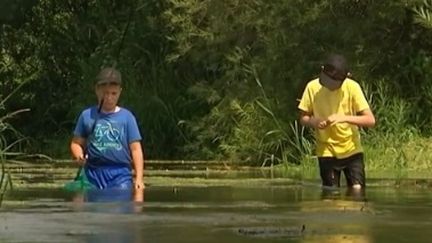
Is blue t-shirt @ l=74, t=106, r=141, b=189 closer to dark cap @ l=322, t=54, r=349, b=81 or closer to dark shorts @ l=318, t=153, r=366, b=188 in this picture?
dark cap @ l=322, t=54, r=349, b=81

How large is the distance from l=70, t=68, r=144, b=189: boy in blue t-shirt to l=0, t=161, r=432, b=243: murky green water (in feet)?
1.08

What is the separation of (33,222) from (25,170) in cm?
1089

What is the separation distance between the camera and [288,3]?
2464 centimetres

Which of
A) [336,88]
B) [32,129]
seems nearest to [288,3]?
[336,88]

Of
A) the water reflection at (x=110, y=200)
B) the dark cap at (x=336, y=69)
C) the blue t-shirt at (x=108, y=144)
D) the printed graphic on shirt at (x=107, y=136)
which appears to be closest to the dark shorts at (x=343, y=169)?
the dark cap at (x=336, y=69)

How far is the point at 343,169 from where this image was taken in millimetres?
15477

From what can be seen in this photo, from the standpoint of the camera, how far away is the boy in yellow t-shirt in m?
15.1

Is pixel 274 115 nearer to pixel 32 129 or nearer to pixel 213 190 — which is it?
pixel 213 190

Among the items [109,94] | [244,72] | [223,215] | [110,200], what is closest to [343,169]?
[109,94]

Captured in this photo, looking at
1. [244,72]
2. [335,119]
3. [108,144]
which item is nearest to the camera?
[108,144]

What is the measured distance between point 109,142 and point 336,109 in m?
2.62

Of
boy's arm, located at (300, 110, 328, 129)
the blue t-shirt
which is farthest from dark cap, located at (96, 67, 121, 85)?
boy's arm, located at (300, 110, 328, 129)

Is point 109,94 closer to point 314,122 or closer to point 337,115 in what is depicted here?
point 314,122

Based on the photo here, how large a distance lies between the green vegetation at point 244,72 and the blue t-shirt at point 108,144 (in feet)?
13.5
